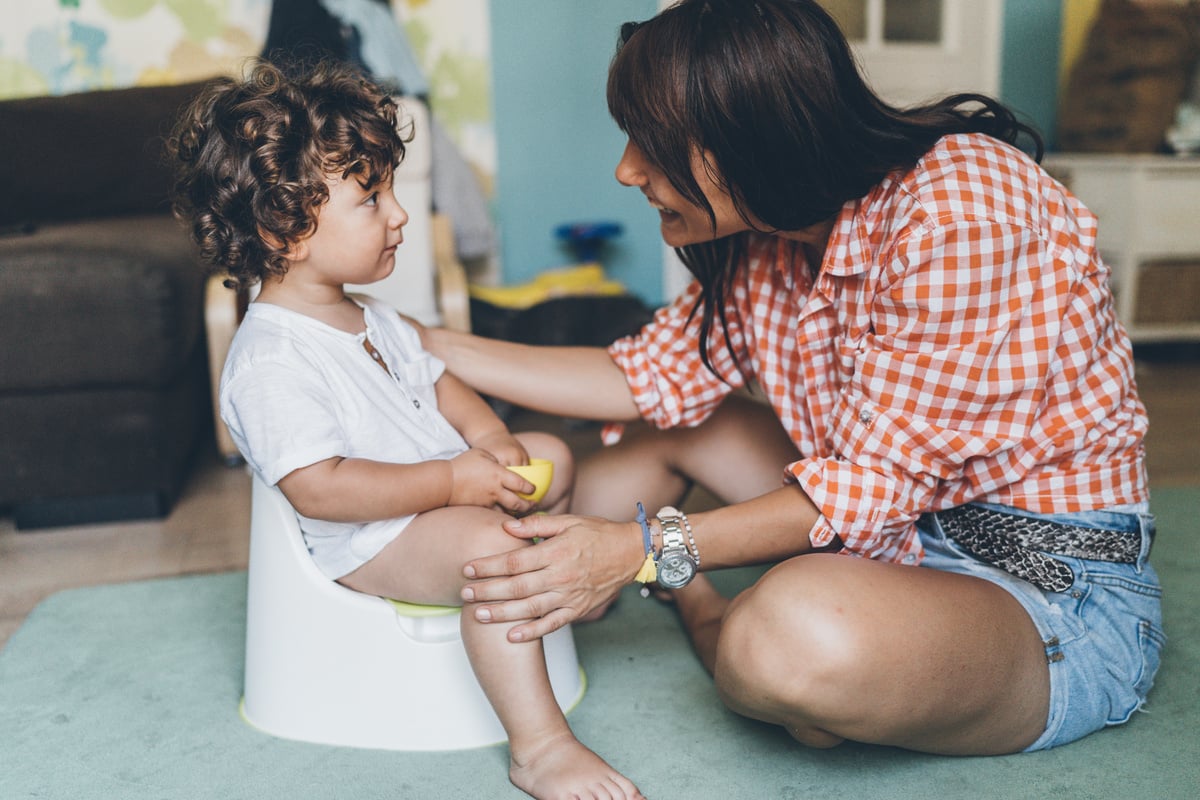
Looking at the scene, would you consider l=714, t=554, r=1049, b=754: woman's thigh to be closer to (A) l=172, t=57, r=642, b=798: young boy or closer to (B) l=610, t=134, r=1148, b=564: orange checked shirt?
(B) l=610, t=134, r=1148, b=564: orange checked shirt

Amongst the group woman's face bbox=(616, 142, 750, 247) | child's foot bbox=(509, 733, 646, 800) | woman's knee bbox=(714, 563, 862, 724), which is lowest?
child's foot bbox=(509, 733, 646, 800)

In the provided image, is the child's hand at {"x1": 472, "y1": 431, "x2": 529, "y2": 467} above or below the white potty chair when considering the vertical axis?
above

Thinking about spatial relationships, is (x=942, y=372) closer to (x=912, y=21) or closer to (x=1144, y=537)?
(x=1144, y=537)

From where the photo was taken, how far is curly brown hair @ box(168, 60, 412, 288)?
3.56 ft

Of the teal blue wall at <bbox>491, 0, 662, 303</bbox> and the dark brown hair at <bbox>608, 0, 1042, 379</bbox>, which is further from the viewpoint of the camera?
the teal blue wall at <bbox>491, 0, 662, 303</bbox>

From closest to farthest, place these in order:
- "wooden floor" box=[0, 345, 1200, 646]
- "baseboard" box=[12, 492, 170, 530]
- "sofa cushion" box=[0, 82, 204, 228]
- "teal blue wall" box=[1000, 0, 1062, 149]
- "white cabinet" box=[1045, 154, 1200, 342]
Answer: "wooden floor" box=[0, 345, 1200, 646], "baseboard" box=[12, 492, 170, 530], "sofa cushion" box=[0, 82, 204, 228], "white cabinet" box=[1045, 154, 1200, 342], "teal blue wall" box=[1000, 0, 1062, 149]

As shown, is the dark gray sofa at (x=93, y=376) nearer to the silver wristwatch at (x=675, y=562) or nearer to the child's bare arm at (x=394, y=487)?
the child's bare arm at (x=394, y=487)

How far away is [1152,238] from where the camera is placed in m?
2.87

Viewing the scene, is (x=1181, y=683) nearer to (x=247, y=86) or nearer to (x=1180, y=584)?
(x=1180, y=584)

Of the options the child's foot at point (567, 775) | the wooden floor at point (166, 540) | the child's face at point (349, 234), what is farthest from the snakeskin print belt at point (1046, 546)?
the wooden floor at point (166, 540)

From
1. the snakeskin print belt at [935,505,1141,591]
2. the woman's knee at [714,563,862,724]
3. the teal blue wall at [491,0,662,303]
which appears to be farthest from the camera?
the teal blue wall at [491,0,662,303]

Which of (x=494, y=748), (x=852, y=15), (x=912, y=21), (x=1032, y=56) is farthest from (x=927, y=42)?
(x=494, y=748)

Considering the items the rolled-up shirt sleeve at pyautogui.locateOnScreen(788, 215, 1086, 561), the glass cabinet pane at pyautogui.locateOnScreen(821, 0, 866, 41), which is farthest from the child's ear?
the glass cabinet pane at pyautogui.locateOnScreen(821, 0, 866, 41)

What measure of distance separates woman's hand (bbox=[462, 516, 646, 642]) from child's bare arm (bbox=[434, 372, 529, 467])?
23cm
